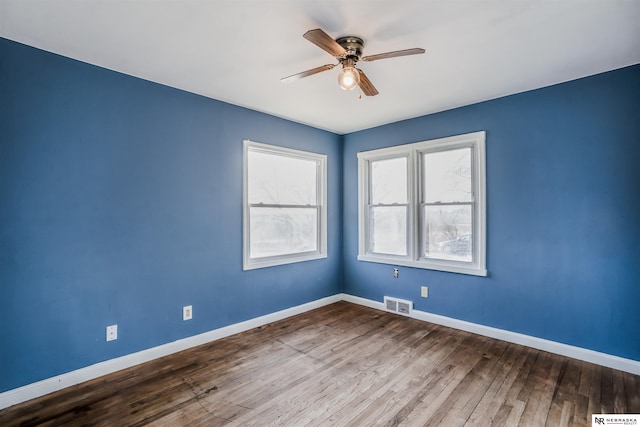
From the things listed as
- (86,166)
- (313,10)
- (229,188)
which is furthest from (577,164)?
(86,166)

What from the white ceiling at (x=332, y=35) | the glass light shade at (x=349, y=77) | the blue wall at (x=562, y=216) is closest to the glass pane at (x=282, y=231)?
the white ceiling at (x=332, y=35)

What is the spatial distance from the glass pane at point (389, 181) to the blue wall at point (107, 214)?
6.31ft

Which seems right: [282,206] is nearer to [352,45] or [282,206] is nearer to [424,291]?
[424,291]

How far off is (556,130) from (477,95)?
81 centimetres

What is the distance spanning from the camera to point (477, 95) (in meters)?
3.28

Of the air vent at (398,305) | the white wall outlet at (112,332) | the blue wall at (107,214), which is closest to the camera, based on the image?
the blue wall at (107,214)

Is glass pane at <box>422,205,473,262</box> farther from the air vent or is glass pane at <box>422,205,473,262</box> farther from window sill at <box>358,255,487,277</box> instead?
the air vent

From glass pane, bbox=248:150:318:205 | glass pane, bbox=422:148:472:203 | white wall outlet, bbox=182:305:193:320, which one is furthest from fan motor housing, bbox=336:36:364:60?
white wall outlet, bbox=182:305:193:320

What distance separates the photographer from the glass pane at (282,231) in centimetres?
381

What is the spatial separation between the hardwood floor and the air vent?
0.72m

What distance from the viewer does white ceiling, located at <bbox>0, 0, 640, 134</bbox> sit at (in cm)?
188

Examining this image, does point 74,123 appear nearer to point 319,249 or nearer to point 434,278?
point 319,249

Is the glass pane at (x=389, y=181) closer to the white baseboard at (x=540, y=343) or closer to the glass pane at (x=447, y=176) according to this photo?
the glass pane at (x=447, y=176)

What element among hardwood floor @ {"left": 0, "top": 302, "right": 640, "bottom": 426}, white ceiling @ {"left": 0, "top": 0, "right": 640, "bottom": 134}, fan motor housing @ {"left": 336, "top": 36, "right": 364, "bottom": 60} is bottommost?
hardwood floor @ {"left": 0, "top": 302, "right": 640, "bottom": 426}
